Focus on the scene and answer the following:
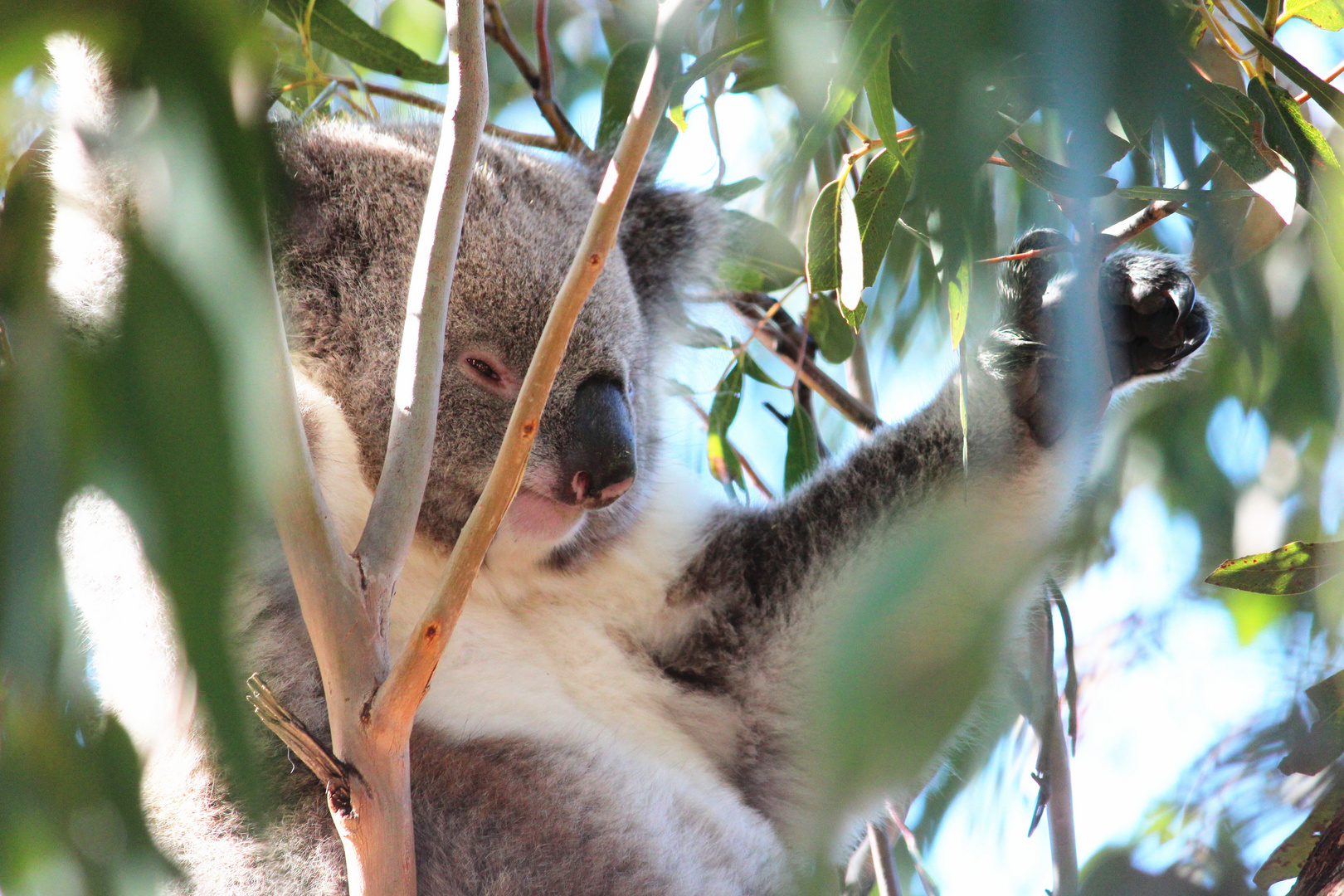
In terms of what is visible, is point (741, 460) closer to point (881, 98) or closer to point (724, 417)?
point (724, 417)

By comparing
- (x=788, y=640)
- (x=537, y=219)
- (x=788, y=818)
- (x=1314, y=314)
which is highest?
(x=537, y=219)

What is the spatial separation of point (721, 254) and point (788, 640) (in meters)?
0.86

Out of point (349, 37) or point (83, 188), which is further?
point (349, 37)

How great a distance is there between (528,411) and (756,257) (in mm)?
1428

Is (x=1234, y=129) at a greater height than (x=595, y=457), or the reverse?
Result: (x=1234, y=129)

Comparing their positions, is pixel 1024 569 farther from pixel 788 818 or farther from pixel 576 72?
pixel 576 72

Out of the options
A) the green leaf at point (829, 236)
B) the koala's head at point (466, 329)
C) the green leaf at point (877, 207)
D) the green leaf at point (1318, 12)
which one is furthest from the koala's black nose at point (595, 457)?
the green leaf at point (1318, 12)

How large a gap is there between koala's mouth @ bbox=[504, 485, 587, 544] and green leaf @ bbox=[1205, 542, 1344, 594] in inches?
33.0

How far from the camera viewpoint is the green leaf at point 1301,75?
3.51ft

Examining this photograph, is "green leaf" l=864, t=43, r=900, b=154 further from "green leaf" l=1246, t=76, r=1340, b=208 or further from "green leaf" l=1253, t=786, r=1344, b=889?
"green leaf" l=1253, t=786, r=1344, b=889

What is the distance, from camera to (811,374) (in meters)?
2.17

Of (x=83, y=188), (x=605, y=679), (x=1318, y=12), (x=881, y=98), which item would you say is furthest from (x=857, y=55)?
(x=605, y=679)

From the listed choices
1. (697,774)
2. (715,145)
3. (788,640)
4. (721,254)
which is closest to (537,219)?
(715,145)

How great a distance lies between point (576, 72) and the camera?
2809 mm
